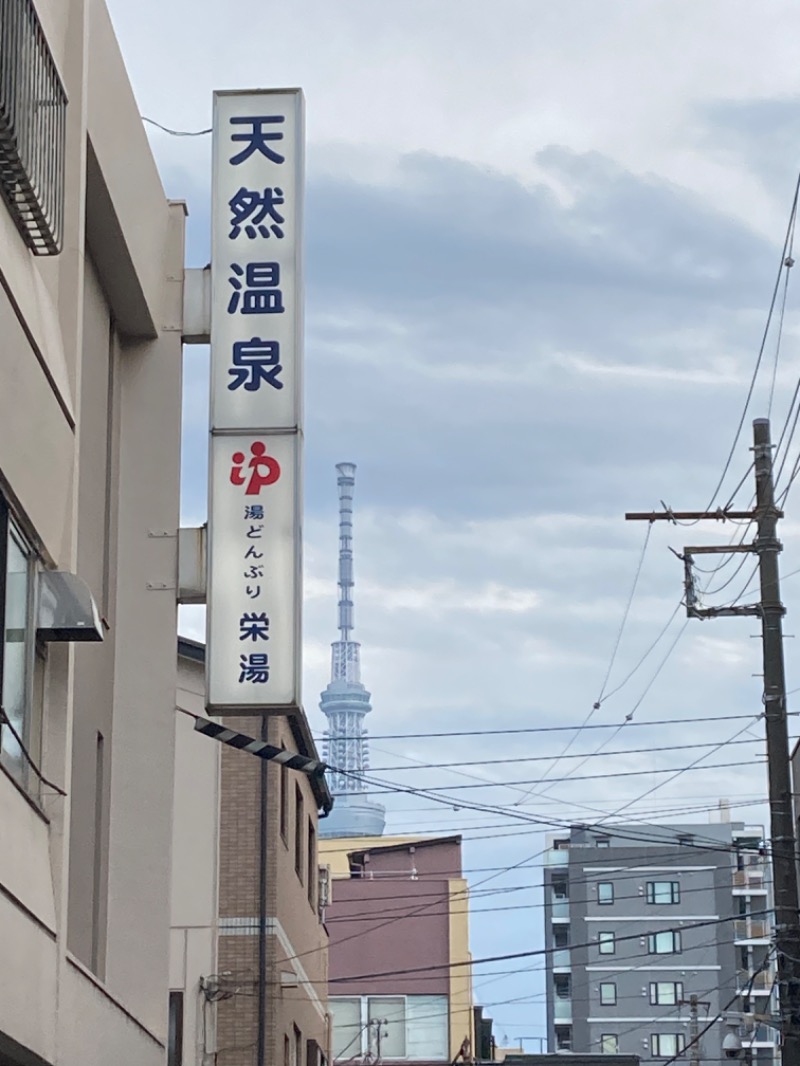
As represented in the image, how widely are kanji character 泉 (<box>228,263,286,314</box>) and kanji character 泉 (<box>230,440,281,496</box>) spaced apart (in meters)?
1.31

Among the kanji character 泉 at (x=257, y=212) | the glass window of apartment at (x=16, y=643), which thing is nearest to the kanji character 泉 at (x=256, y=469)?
the kanji character 泉 at (x=257, y=212)

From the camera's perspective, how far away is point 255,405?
1648 cm

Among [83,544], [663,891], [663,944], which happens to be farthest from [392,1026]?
[663,891]

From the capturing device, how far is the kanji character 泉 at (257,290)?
16.7 metres

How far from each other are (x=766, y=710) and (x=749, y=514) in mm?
3324

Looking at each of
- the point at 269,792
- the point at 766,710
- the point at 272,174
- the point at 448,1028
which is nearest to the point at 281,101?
the point at 272,174

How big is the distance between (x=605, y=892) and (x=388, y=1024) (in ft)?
196

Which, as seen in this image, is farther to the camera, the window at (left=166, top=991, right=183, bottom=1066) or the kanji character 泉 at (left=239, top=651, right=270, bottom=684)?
the window at (left=166, top=991, right=183, bottom=1066)

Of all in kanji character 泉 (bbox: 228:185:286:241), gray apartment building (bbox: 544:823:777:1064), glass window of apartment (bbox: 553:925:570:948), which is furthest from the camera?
glass window of apartment (bbox: 553:925:570:948)

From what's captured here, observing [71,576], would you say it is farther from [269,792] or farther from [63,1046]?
[269,792]

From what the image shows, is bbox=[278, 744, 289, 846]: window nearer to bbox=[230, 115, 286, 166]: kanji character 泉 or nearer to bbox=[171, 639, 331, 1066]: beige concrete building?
bbox=[171, 639, 331, 1066]: beige concrete building

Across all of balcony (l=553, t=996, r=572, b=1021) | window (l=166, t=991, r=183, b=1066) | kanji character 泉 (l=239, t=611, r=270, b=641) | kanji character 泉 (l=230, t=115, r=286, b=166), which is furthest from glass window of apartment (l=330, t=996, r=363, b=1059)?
balcony (l=553, t=996, r=572, b=1021)

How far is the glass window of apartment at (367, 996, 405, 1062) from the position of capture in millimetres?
60938

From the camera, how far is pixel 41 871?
38.8ft
